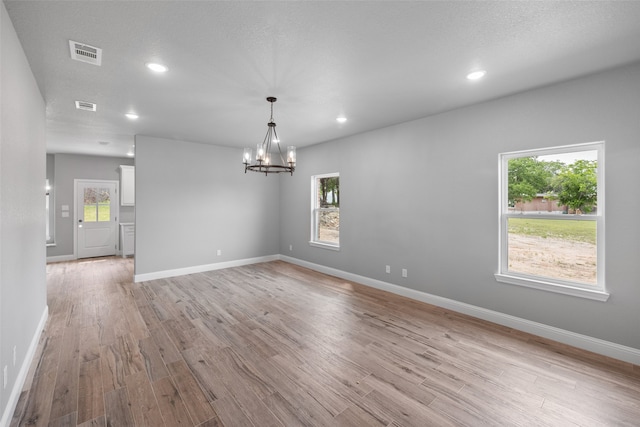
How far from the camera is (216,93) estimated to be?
321 centimetres

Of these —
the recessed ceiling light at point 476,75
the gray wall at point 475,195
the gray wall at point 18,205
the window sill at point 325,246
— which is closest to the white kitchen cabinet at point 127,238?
the gray wall at point 18,205

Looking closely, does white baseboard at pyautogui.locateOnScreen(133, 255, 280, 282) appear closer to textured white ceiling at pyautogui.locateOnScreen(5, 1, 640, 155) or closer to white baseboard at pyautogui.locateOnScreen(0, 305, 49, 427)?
white baseboard at pyautogui.locateOnScreen(0, 305, 49, 427)

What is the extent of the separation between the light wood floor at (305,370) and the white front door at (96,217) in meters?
4.13

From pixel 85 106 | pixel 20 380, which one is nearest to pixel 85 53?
pixel 85 106

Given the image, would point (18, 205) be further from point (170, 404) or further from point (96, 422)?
point (170, 404)

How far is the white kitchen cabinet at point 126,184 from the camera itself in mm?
7403

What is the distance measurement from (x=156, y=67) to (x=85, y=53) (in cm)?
52

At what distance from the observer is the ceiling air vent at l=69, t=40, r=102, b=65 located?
7.36ft

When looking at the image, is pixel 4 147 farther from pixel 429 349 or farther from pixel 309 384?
pixel 429 349

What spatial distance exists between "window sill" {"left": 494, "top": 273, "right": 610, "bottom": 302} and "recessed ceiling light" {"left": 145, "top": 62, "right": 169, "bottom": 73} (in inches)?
166

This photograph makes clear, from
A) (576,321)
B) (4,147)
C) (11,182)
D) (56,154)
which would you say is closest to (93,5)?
(4,147)

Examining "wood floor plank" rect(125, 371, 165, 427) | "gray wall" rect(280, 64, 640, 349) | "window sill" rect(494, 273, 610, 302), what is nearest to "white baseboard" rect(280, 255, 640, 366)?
"gray wall" rect(280, 64, 640, 349)

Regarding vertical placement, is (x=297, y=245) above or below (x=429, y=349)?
above

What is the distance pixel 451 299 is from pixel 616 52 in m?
2.98
